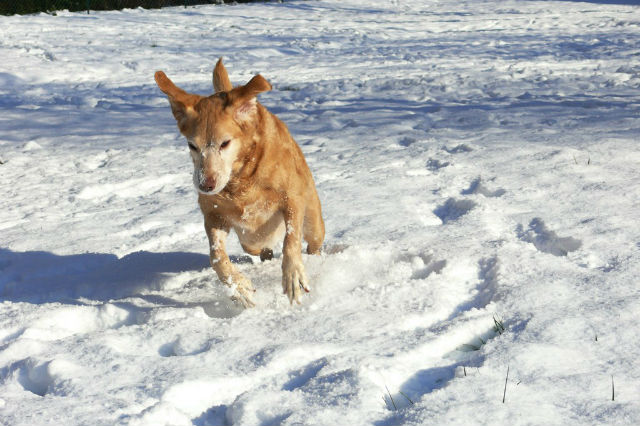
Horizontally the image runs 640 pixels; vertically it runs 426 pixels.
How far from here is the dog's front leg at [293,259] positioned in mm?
3086

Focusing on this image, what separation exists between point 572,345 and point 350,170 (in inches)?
124

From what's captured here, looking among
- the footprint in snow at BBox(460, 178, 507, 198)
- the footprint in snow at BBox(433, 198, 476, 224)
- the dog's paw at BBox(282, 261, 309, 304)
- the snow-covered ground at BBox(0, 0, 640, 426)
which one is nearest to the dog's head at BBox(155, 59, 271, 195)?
the dog's paw at BBox(282, 261, 309, 304)

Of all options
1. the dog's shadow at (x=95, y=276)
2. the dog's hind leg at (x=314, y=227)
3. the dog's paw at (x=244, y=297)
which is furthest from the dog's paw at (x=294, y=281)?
the dog's hind leg at (x=314, y=227)

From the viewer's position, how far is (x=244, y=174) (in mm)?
3047

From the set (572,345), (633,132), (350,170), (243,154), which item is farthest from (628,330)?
(633,132)

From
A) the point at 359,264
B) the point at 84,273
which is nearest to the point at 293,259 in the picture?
the point at 359,264

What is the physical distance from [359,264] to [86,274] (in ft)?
4.93

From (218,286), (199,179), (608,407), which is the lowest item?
(218,286)

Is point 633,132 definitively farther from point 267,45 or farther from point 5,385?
point 267,45

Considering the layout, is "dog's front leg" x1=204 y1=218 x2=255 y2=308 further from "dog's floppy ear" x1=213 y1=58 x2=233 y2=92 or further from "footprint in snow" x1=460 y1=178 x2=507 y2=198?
"footprint in snow" x1=460 y1=178 x2=507 y2=198

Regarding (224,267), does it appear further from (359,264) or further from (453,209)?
(453,209)

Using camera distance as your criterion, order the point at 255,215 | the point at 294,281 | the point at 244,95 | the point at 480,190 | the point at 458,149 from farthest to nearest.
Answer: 1. the point at 458,149
2. the point at 480,190
3. the point at 255,215
4. the point at 294,281
5. the point at 244,95

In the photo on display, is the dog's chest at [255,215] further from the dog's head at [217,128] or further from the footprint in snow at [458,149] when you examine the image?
the footprint in snow at [458,149]

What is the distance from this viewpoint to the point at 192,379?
7.70 ft
